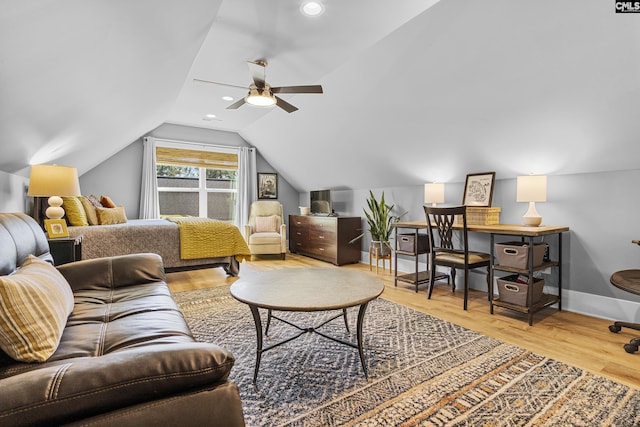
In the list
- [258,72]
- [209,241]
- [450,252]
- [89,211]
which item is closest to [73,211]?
[89,211]

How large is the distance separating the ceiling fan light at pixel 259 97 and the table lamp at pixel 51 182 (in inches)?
66.3

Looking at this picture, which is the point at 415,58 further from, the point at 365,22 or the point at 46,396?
the point at 46,396

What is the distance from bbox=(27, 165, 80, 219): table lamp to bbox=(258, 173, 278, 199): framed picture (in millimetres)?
3816

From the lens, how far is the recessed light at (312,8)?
2.22 m

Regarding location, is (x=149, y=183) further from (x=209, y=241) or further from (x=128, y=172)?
(x=209, y=241)

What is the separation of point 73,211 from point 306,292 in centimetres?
302

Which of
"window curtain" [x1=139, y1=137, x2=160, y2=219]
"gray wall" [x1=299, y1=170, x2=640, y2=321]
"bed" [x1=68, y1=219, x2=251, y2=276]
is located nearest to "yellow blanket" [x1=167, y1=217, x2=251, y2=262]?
"bed" [x1=68, y1=219, x2=251, y2=276]

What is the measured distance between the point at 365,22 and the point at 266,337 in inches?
97.3

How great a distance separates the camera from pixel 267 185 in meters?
6.66

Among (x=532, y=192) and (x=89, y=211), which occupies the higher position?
(x=532, y=192)

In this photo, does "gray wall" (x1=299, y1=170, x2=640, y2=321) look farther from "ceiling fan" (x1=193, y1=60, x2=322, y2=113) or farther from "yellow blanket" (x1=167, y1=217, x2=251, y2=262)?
"yellow blanket" (x1=167, y1=217, x2=251, y2=262)

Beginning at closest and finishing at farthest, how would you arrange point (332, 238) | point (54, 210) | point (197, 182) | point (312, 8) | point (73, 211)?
point (312, 8) → point (54, 210) → point (73, 211) → point (332, 238) → point (197, 182)

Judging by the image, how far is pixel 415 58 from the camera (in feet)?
9.18

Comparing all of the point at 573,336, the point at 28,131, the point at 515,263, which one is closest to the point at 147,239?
the point at 28,131
